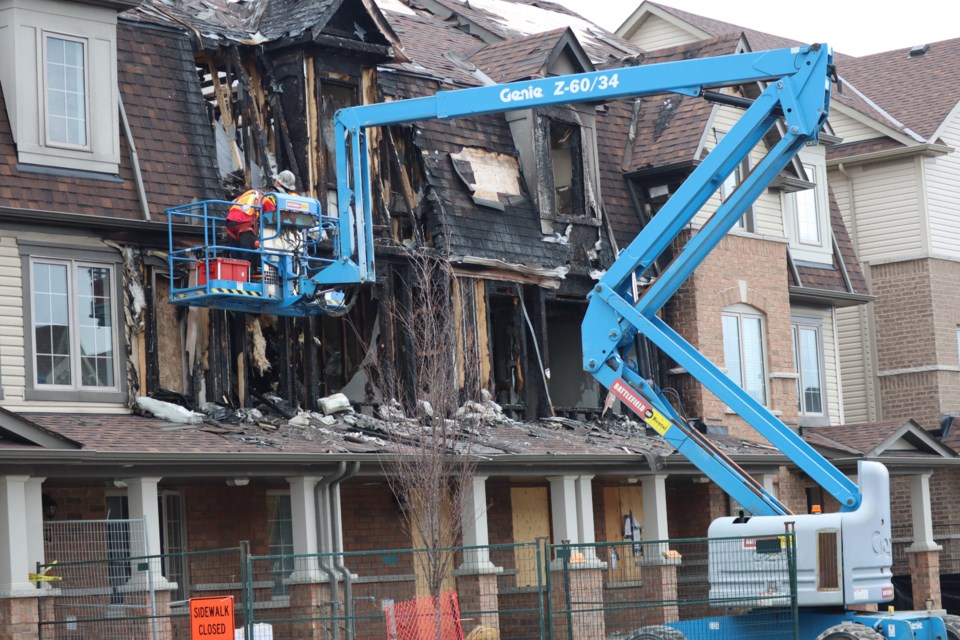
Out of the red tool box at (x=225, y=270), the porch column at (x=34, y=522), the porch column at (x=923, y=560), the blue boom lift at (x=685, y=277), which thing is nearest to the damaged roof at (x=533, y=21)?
the blue boom lift at (x=685, y=277)

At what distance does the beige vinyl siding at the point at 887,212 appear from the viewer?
35469 millimetres

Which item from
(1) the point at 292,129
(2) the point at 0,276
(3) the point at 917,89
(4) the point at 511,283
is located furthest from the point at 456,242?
(3) the point at 917,89

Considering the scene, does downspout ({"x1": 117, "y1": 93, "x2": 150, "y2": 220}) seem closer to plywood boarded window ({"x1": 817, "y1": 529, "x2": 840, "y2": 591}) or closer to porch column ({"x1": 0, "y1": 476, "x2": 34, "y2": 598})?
porch column ({"x1": 0, "y1": 476, "x2": 34, "y2": 598})

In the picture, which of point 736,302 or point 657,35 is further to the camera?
point 657,35

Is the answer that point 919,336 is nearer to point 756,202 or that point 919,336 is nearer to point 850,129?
point 850,129

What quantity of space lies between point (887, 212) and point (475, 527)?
16.7 m

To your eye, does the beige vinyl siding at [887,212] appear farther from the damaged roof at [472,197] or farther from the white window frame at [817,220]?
the damaged roof at [472,197]

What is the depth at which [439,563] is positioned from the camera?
828 inches

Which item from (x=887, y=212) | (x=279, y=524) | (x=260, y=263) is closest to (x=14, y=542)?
(x=260, y=263)

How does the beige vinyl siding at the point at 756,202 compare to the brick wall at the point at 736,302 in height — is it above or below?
above

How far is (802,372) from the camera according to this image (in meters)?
32.6

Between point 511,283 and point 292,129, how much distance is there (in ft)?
15.0

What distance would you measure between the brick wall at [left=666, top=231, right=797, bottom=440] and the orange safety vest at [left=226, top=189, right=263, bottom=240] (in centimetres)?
999

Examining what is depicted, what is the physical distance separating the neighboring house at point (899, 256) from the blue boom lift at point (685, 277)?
13339mm
